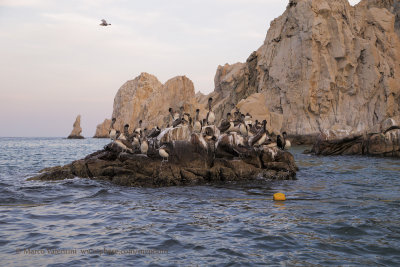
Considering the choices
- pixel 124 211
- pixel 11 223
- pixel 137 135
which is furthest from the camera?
pixel 137 135

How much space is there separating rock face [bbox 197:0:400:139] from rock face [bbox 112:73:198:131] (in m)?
44.2

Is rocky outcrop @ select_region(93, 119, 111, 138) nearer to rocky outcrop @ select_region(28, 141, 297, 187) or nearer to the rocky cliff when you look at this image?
the rocky cliff

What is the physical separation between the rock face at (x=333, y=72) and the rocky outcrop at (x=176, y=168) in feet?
120

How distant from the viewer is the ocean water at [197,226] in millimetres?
7645

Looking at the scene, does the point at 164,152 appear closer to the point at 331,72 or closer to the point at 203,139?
the point at 203,139

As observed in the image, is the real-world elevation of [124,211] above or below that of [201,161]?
below

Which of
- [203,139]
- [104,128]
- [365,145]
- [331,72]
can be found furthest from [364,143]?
[104,128]

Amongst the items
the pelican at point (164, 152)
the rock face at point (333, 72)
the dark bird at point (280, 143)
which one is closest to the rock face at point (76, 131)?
the rock face at point (333, 72)

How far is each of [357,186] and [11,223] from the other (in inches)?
579

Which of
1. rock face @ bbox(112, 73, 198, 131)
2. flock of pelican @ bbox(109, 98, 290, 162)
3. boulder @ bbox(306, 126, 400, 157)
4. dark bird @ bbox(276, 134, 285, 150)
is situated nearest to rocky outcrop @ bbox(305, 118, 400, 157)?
boulder @ bbox(306, 126, 400, 157)

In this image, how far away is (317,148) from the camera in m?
37.3

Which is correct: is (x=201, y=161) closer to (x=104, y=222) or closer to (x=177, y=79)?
(x=104, y=222)

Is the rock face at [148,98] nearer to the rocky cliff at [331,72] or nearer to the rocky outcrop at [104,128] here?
the rocky outcrop at [104,128]

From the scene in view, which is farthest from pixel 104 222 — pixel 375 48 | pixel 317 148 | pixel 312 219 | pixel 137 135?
pixel 375 48
